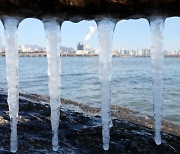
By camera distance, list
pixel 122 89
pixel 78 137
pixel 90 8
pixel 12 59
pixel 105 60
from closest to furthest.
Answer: pixel 90 8, pixel 105 60, pixel 12 59, pixel 78 137, pixel 122 89

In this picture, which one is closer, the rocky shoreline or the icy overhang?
the icy overhang

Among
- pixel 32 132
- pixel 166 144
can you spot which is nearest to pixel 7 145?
pixel 32 132

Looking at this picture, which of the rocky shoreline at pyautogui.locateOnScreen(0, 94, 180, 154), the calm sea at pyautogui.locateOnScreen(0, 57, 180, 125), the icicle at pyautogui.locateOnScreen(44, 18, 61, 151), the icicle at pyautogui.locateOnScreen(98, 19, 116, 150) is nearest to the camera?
the icicle at pyautogui.locateOnScreen(98, 19, 116, 150)

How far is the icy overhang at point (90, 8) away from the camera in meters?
1.84

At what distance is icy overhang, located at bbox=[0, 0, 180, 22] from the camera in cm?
184

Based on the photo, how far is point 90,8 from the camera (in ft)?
6.28

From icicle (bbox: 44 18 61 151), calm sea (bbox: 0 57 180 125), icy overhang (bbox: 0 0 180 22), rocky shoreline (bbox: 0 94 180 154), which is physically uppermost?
icy overhang (bbox: 0 0 180 22)

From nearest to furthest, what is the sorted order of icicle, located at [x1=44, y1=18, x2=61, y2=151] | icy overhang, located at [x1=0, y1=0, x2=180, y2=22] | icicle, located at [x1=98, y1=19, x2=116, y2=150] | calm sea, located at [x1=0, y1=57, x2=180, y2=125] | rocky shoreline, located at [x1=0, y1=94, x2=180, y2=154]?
icy overhang, located at [x1=0, y1=0, x2=180, y2=22] → icicle, located at [x1=98, y1=19, x2=116, y2=150] → icicle, located at [x1=44, y1=18, x2=61, y2=151] → rocky shoreline, located at [x1=0, y1=94, x2=180, y2=154] → calm sea, located at [x1=0, y1=57, x2=180, y2=125]

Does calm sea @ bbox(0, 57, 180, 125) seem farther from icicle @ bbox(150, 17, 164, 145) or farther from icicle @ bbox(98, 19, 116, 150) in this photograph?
icicle @ bbox(98, 19, 116, 150)

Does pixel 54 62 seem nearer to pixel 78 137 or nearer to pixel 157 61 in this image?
pixel 157 61

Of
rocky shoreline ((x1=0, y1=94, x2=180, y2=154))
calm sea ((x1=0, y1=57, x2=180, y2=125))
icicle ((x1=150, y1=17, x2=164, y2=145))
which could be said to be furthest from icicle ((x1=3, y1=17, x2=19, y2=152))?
calm sea ((x1=0, y1=57, x2=180, y2=125))

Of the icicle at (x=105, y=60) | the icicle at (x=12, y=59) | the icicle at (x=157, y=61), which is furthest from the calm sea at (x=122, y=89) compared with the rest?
the icicle at (x=12, y=59)

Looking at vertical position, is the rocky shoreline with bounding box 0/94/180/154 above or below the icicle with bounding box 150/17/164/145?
below

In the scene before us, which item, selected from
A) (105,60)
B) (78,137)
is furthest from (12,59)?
(78,137)
